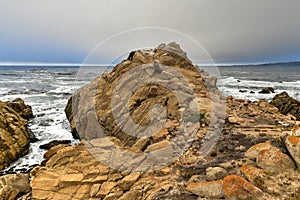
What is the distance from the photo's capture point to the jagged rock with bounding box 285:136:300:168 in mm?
7582

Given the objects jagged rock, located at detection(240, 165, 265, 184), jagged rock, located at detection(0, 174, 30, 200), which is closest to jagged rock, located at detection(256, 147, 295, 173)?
jagged rock, located at detection(240, 165, 265, 184)

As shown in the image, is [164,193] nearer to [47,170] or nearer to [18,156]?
[47,170]

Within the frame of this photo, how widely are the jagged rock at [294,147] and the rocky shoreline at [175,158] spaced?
0.12 feet

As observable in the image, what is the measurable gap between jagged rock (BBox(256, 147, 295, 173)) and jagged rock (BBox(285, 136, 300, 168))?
0.61 feet

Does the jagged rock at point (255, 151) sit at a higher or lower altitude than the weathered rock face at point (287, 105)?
higher

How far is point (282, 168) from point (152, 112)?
7.01 metres

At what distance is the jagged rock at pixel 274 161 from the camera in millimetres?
7553

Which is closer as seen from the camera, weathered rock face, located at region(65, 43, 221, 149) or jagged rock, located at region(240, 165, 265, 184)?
jagged rock, located at region(240, 165, 265, 184)

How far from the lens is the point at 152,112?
12.9m

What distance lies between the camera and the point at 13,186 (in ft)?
30.4

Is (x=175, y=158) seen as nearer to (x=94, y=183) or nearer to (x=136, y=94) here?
(x=94, y=183)

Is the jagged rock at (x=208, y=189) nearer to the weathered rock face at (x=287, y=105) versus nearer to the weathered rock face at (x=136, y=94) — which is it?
the weathered rock face at (x=136, y=94)

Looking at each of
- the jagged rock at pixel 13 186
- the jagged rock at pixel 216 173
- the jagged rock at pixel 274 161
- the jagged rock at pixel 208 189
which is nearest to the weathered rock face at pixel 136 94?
the jagged rock at pixel 216 173

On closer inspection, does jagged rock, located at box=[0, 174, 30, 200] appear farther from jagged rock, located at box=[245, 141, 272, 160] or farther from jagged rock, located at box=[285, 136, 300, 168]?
jagged rock, located at box=[285, 136, 300, 168]
